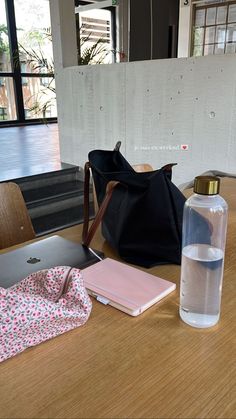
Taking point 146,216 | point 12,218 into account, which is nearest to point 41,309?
point 146,216

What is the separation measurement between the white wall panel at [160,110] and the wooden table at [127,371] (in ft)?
6.31

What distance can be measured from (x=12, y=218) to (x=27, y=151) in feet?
11.5

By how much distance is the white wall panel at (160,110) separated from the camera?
2.35 meters

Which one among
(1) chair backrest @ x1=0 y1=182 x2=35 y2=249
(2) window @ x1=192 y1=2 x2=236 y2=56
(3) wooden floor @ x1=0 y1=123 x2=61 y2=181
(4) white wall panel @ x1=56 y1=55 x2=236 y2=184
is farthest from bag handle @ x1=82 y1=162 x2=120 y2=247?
(2) window @ x1=192 y1=2 x2=236 y2=56

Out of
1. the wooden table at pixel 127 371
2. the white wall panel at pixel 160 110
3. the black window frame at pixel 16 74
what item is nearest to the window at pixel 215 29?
the black window frame at pixel 16 74

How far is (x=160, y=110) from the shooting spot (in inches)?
108

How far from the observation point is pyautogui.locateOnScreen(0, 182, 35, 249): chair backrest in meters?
1.30

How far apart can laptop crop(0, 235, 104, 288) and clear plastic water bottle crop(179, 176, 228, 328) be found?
0.28 metres

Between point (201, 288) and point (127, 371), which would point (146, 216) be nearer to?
point (201, 288)

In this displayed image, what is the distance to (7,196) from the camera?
1321 millimetres

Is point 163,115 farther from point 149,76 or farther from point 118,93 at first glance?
point 118,93

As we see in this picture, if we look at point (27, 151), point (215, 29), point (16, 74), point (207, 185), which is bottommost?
point (27, 151)

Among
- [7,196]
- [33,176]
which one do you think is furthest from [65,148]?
[7,196]

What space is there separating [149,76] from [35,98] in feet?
17.0
